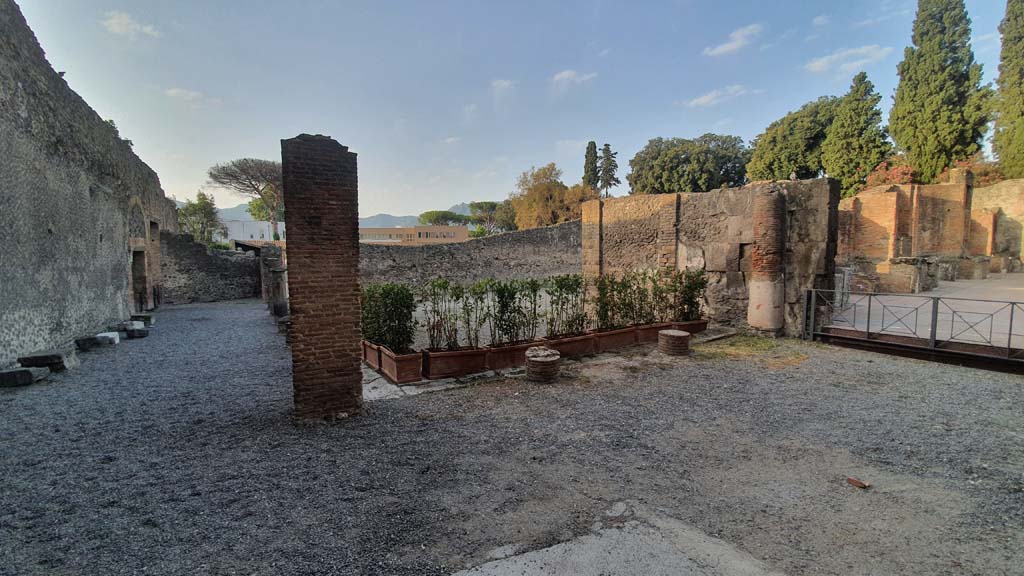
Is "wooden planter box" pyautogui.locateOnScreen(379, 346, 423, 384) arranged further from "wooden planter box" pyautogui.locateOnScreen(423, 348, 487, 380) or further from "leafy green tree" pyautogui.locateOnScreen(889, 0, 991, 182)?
"leafy green tree" pyautogui.locateOnScreen(889, 0, 991, 182)

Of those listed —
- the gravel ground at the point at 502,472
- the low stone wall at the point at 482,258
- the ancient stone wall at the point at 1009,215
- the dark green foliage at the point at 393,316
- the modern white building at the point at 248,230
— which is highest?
the modern white building at the point at 248,230

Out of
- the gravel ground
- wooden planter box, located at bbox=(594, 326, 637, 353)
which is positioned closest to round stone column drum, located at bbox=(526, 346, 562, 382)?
the gravel ground

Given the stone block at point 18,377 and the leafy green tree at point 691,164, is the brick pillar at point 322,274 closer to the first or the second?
the stone block at point 18,377

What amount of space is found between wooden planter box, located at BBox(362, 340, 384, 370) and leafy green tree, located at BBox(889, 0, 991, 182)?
113ft

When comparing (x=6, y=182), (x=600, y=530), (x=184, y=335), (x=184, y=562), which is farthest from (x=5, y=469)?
(x=184, y=335)

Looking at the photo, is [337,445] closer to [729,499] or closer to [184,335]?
[729,499]

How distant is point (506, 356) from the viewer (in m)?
6.53

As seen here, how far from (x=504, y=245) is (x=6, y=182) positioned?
17333 mm

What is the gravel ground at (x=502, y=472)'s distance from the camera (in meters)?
2.57

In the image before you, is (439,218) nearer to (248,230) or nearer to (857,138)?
(248,230)

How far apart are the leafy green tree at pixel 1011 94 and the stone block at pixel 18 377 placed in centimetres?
4229

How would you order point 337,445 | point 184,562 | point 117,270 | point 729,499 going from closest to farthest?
point 184,562 < point 729,499 < point 337,445 < point 117,270

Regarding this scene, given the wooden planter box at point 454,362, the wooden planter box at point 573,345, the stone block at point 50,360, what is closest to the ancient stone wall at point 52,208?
the stone block at point 50,360

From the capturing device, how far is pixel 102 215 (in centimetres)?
1062
